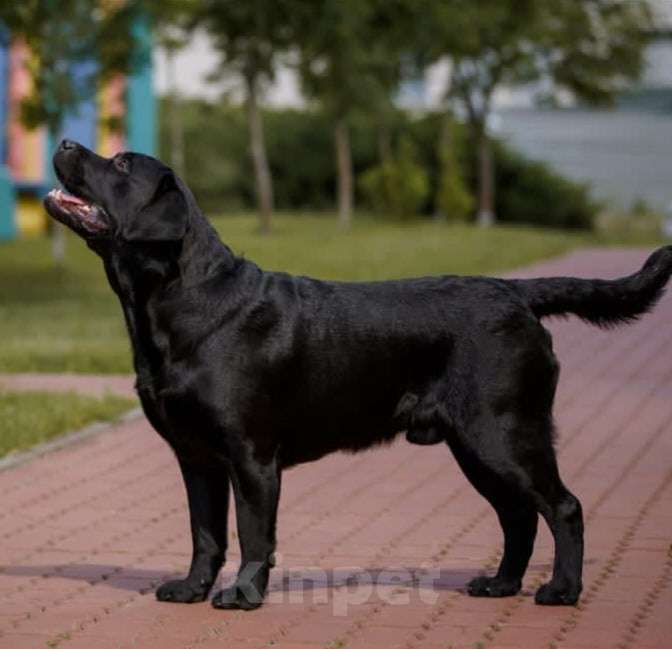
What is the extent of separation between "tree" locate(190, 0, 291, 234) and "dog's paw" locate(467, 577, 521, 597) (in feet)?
84.2

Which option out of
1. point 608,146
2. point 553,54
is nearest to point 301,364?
point 553,54

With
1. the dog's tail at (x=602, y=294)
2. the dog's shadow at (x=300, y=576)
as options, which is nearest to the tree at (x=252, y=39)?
the dog's shadow at (x=300, y=576)

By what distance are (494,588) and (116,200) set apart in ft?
6.17

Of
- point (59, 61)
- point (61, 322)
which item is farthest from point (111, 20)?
point (61, 322)

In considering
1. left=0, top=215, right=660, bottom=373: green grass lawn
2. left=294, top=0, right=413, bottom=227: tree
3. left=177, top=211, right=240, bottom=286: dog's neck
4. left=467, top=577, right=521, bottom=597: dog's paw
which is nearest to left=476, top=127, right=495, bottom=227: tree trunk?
left=0, top=215, right=660, bottom=373: green grass lawn

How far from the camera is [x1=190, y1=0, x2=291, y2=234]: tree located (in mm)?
32531

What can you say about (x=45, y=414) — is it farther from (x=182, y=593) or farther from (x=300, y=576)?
(x=182, y=593)

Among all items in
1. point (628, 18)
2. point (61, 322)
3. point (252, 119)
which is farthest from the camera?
point (628, 18)

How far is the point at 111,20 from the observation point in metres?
21.6

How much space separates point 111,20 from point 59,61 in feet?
3.38

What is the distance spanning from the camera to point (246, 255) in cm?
2584

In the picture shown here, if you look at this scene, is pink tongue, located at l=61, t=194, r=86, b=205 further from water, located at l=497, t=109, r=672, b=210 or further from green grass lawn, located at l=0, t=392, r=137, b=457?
water, located at l=497, t=109, r=672, b=210

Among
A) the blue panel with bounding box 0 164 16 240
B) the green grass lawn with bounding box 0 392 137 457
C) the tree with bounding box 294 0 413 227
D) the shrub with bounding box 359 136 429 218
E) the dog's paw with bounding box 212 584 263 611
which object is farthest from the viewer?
the shrub with bounding box 359 136 429 218

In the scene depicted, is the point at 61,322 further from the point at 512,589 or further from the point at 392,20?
the point at 392,20
